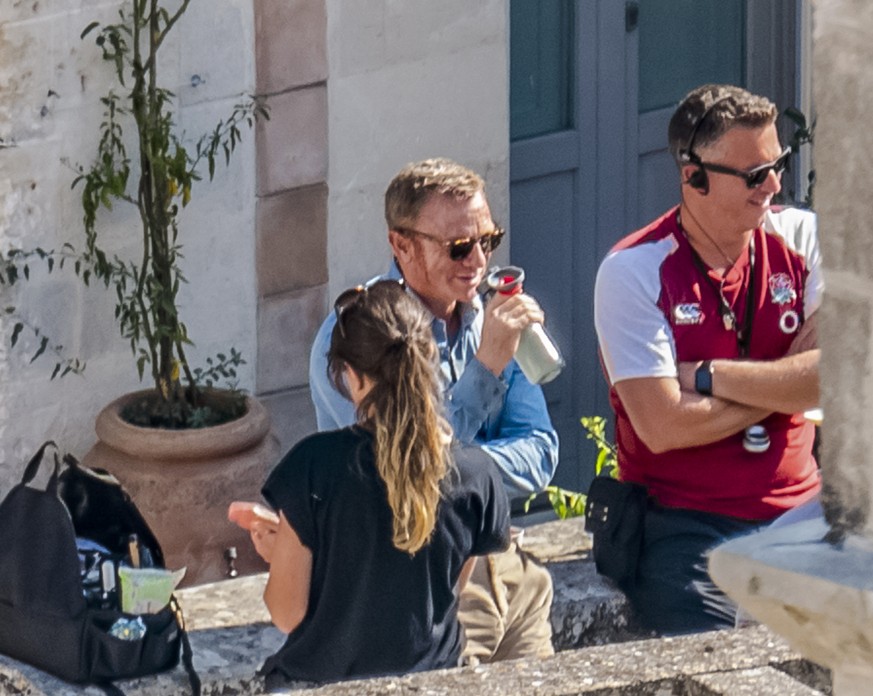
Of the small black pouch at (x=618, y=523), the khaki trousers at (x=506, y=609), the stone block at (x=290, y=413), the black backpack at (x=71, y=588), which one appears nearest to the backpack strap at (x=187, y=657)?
the black backpack at (x=71, y=588)

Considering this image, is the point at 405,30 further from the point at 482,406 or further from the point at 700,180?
the point at 482,406

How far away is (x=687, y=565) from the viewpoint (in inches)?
198

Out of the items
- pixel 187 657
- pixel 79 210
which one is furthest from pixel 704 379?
pixel 79 210

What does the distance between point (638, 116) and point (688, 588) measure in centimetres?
303

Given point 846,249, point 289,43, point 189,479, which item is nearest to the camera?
point 846,249

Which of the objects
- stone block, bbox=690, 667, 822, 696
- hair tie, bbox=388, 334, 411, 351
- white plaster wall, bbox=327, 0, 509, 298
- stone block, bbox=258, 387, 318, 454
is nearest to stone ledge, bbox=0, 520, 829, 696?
stone block, bbox=690, 667, 822, 696

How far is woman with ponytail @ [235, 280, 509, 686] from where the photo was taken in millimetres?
4254

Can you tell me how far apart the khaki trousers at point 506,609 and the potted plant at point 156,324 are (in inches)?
61.1

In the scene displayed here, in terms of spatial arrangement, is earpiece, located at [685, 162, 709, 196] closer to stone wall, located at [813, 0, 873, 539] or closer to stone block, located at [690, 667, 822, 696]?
stone block, located at [690, 667, 822, 696]

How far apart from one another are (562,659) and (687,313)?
1.49 meters

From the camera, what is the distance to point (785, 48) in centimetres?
818

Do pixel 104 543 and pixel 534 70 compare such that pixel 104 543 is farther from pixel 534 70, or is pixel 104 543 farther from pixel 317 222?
pixel 534 70

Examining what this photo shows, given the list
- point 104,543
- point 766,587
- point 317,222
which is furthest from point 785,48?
point 766,587

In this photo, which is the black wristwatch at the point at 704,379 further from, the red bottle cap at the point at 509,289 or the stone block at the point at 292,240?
the stone block at the point at 292,240
